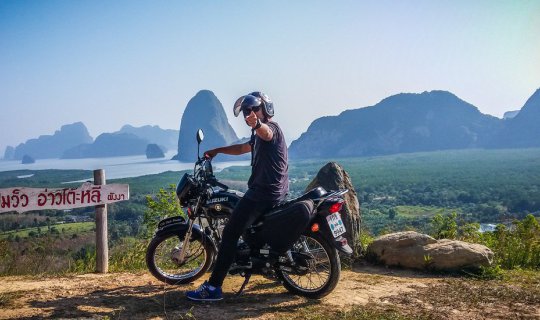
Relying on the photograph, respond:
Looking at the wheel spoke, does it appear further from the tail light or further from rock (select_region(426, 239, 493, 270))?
rock (select_region(426, 239, 493, 270))

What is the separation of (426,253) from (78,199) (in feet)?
19.0

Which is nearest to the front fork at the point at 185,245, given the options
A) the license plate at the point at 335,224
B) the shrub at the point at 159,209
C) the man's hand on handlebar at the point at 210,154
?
the man's hand on handlebar at the point at 210,154

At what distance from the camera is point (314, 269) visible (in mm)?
4992

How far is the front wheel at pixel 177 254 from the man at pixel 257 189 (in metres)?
0.81

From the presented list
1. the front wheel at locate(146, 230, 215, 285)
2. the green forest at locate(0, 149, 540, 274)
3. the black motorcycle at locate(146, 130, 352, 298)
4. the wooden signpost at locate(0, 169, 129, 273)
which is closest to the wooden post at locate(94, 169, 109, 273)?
the wooden signpost at locate(0, 169, 129, 273)

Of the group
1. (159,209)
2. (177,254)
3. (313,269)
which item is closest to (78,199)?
(177,254)

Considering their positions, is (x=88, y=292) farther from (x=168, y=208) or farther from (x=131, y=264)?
(x=168, y=208)

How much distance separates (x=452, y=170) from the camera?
13762cm

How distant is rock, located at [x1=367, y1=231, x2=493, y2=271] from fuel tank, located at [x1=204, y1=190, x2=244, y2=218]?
3.26m

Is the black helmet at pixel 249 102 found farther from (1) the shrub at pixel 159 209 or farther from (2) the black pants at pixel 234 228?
(1) the shrub at pixel 159 209

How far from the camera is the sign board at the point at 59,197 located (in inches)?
241

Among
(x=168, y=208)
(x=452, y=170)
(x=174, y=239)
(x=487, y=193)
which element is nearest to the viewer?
(x=174, y=239)

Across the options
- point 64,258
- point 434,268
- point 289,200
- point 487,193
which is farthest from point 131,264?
point 487,193

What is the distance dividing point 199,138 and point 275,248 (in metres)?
1.72
